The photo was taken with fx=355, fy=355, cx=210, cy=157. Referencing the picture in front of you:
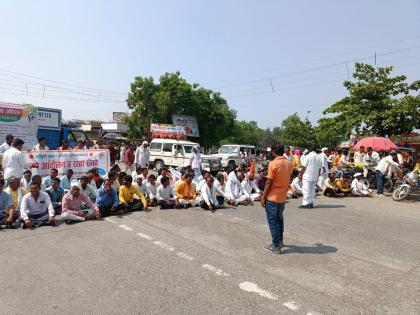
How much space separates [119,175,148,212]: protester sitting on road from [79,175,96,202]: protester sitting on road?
0.68 metres

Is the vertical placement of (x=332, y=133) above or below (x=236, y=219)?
above

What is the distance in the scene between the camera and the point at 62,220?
7.57m

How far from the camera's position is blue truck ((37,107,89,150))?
609 inches

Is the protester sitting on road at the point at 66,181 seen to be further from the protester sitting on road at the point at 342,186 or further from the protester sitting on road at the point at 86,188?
the protester sitting on road at the point at 342,186

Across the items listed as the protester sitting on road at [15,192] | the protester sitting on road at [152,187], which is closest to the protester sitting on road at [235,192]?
the protester sitting on road at [152,187]

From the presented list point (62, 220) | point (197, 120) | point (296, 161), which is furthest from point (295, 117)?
point (62, 220)

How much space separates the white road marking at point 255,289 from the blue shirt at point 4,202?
5187 millimetres

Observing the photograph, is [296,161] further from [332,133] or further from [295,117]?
[295,117]

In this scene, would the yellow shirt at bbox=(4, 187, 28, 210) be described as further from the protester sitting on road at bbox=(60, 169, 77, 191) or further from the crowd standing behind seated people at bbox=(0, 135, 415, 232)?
the protester sitting on road at bbox=(60, 169, 77, 191)

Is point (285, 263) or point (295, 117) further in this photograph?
point (295, 117)

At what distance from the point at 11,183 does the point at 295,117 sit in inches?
2339

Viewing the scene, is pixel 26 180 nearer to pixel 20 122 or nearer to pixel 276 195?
pixel 276 195

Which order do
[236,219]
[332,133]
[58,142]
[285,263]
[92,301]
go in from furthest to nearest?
[332,133], [58,142], [236,219], [285,263], [92,301]

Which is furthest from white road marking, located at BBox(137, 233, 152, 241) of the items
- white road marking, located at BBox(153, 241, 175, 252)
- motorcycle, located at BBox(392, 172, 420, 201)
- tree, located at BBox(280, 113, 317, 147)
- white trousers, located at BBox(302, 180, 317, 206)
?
tree, located at BBox(280, 113, 317, 147)
